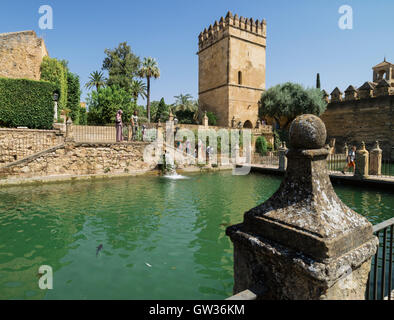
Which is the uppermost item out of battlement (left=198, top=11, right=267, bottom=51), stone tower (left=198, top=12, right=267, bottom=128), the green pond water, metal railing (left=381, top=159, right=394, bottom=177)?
battlement (left=198, top=11, right=267, bottom=51)

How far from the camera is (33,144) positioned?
14438 millimetres

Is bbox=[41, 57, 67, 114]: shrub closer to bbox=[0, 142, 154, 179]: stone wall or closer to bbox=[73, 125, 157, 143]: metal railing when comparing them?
bbox=[73, 125, 157, 143]: metal railing

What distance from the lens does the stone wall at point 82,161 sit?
1333 centimetres

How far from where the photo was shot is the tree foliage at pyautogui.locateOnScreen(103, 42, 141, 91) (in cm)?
3978

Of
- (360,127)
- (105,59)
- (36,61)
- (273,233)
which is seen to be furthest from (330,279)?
(105,59)

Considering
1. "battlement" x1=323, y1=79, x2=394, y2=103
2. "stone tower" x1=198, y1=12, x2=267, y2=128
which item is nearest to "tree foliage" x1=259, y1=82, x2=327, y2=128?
"battlement" x1=323, y1=79, x2=394, y2=103

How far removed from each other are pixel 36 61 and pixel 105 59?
23.5m

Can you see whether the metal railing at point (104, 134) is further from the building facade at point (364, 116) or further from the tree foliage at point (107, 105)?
the building facade at point (364, 116)

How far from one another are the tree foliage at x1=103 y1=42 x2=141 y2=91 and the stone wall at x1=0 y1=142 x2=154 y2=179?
2654 centimetres

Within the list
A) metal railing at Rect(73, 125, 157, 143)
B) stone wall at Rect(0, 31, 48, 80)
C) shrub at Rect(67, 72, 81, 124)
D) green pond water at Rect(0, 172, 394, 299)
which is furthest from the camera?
shrub at Rect(67, 72, 81, 124)

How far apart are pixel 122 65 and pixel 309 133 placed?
44460 mm

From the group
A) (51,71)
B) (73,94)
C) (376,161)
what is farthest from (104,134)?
(376,161)

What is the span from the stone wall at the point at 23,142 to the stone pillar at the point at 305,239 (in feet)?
52.5

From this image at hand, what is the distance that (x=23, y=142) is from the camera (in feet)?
46.3
